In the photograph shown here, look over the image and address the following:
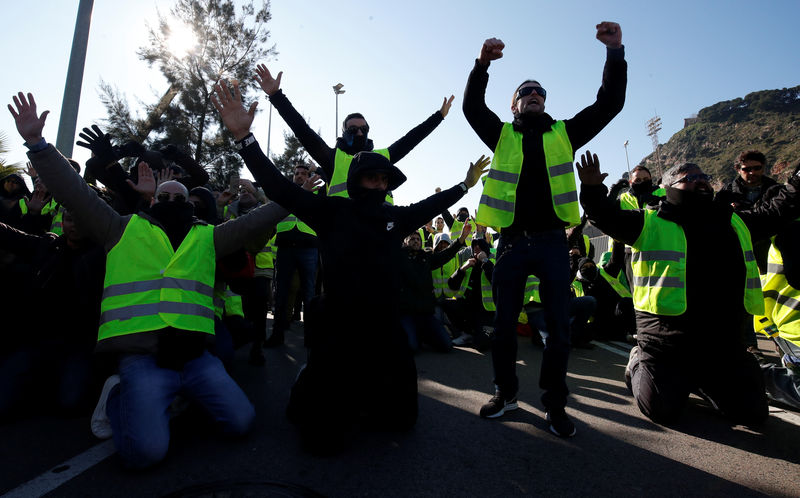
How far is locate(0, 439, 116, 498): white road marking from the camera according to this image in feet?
6.14

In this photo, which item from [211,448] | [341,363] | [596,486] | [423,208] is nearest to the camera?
[596,486]

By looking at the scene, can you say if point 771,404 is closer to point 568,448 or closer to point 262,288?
point 568,448

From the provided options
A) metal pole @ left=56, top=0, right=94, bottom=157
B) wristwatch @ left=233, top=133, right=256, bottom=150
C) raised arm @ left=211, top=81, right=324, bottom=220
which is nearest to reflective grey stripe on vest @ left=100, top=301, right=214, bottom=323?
raised arm @ left=211, top=81, right=324, bottom=220

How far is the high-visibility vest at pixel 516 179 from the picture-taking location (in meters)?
2.82

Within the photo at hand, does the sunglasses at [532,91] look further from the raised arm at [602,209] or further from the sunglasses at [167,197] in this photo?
the sunglasses at [167,197]

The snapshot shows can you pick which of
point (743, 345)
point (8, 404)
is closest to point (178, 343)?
point (8, 404)

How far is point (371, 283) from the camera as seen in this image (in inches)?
105

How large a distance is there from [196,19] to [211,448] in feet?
63.3

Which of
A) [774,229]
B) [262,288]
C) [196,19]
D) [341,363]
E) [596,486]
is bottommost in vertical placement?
[596,486]

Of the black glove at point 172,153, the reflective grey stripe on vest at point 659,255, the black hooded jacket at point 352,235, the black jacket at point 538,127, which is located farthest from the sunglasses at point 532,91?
the black glove at point 172,153

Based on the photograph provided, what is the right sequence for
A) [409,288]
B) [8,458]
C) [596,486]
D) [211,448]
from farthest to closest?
[409,288], [211,448], [8,458], [596,486]

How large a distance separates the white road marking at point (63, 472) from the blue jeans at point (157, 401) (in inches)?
6.1

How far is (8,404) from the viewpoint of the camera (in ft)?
9.07

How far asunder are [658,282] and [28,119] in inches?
158
